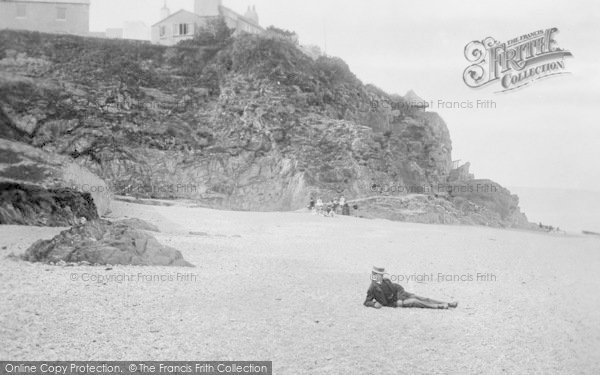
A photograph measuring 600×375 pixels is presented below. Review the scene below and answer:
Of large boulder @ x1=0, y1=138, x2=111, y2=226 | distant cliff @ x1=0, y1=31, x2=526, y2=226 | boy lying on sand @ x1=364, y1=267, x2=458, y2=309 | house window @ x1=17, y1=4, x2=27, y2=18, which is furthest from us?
house window @ x1=17, y1=4, x2=27, y2=18

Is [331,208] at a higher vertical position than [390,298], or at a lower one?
higher

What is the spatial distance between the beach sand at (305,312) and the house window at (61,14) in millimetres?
34770

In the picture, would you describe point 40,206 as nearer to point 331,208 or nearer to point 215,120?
point 331,208

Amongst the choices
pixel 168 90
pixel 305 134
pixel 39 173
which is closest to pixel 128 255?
pixel 39 173

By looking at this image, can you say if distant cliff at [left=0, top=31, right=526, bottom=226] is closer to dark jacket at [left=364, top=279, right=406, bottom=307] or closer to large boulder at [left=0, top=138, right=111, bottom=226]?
large boulder at [left=0, top=138, right=111, bottom=226]

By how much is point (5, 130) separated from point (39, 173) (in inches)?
824

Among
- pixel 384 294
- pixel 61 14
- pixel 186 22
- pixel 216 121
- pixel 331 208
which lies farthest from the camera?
pixel 186 22

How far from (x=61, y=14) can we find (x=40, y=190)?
3362cm

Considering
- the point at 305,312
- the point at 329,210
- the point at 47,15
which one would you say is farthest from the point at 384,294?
the point at 47,15

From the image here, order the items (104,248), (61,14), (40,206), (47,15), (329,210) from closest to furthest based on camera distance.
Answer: (104,248)
(40,206)
(329,210)
(47,15)
(61,14)

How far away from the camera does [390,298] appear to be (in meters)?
9.00

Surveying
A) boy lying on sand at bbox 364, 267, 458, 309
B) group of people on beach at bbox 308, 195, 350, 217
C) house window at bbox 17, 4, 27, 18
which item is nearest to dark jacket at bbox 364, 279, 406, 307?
boy lying on sand at bbox 364, 267, 458, 309

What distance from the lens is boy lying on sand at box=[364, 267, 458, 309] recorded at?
8898 mm

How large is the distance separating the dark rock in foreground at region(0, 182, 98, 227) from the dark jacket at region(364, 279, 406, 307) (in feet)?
24.6
